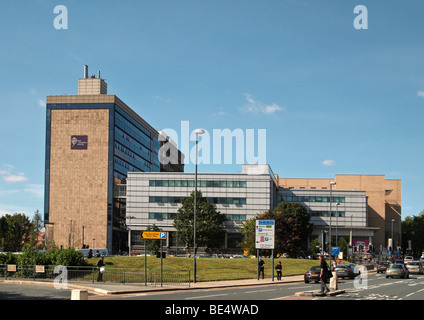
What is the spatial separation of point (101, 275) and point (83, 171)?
93579mm

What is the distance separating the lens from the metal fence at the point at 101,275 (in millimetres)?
35781

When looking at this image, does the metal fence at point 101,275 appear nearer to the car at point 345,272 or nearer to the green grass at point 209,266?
the green grass at point 209,266

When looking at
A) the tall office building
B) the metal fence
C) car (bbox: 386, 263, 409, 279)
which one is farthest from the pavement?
the tall office building

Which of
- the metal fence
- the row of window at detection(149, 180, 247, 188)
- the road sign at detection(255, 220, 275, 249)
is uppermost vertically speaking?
the row of window at detection(149, 180, 247, 188)

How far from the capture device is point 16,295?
27.4m

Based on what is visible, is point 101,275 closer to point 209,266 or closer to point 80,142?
point 209,266

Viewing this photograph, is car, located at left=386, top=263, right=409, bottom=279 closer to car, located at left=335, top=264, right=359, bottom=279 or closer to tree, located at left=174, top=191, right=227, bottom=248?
car, located at left=335, top=264, right=359, bottom=279

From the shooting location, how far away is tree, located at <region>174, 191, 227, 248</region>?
105500 millimetres

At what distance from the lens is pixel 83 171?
4990 inches

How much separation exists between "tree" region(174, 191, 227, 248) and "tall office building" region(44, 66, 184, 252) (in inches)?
877

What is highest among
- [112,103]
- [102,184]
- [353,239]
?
[112,103]
